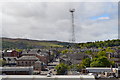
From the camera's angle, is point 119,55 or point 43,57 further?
point 119,55

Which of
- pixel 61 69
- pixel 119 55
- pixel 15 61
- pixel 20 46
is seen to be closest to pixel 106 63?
pixel 61 69

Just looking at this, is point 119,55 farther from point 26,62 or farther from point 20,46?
point 20,46

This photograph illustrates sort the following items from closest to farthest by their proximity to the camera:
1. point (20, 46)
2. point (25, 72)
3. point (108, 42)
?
point (25, 72), point (108, 42), point (20, 46)

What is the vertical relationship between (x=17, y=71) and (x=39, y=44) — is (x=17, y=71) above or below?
below

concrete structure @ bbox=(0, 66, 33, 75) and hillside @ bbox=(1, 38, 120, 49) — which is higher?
hillside @ bbox=(1, 38, 120, 49)

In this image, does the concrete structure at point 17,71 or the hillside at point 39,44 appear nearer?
the concrete structure at point 17,71

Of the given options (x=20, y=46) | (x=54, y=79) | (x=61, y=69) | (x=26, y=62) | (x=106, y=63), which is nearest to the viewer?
(x=54, y=79)

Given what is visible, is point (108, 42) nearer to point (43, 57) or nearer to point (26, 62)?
point (43, 57)

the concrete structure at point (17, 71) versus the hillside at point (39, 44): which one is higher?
the hillside at point (39, 44)

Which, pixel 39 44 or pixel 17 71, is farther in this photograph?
pixel 39 44

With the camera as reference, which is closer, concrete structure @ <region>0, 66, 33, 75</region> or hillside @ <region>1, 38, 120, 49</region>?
concrete structure @ <region>0, 66, 33, 75</region>
